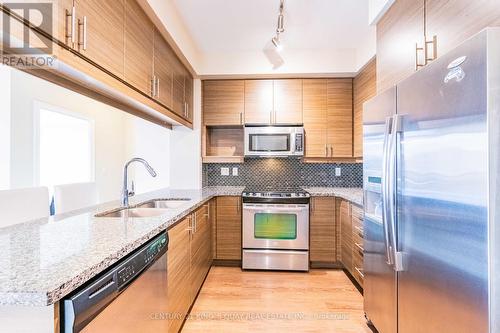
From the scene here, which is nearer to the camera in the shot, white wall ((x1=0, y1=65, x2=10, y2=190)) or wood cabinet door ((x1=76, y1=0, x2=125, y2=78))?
wood cabinet door ((x1=76, y1=0, x2=125, y2=78))

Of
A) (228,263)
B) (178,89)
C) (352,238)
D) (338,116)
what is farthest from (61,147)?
(352,238)

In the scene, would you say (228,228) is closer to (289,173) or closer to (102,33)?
(289,173)

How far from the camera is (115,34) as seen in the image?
5.08 feet

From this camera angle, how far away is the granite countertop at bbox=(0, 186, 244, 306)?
69 cm

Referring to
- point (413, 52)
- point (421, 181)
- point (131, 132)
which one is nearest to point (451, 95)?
point (421, 181)

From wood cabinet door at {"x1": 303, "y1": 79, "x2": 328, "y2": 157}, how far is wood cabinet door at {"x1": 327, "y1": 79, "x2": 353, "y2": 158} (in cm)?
6

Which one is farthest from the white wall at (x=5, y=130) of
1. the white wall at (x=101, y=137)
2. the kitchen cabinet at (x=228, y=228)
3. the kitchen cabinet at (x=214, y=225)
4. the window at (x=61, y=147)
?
the kitchen cabinet at (x=228, y=228)

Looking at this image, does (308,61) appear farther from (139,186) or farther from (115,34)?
(139,186)

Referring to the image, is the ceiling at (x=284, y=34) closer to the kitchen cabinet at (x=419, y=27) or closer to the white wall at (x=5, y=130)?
the kitchen cabinet at (x=419, y=27)

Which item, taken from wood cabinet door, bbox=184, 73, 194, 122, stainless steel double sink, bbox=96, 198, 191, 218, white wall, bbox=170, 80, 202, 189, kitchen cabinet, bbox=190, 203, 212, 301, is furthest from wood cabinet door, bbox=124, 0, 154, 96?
white wall, bbox=170, 80, 202, 189

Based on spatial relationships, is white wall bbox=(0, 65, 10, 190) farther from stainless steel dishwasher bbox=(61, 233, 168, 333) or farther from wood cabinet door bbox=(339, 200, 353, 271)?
wood cabinet door bbox=(339, 200, 353, 271)

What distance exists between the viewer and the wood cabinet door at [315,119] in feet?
11.2

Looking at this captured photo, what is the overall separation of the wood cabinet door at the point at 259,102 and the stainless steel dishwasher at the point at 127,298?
2229 mm

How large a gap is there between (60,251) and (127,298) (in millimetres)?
308
